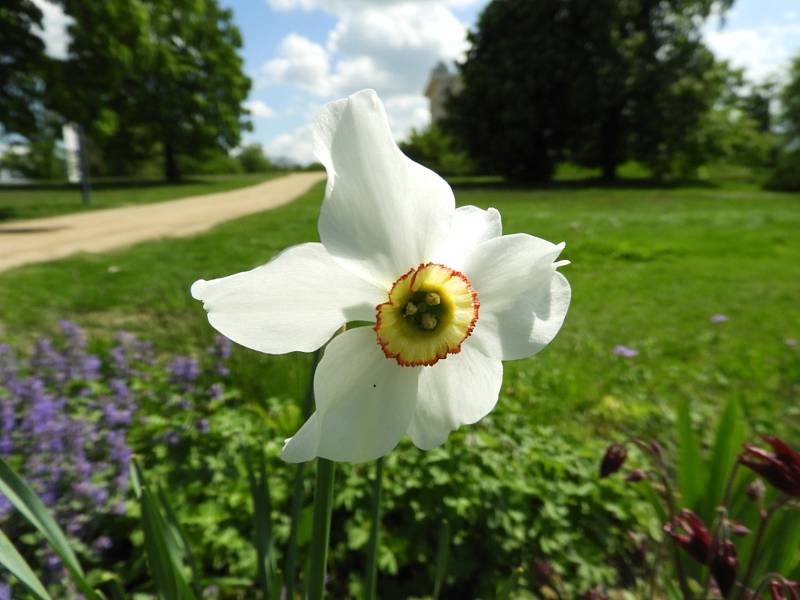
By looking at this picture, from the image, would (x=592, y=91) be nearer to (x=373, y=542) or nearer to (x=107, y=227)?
(x=107, y=227)

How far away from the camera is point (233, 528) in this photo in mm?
1700

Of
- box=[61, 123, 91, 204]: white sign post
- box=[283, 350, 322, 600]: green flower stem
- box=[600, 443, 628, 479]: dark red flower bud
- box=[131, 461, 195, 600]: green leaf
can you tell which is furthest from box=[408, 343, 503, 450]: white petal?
box=[61, 123, 91, 204]: white sign post

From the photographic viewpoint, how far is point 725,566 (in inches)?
39.0

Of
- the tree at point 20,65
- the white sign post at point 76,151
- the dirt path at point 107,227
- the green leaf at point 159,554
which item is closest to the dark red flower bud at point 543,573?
the green leaf at point 159,554

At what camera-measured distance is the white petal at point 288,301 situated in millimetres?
547

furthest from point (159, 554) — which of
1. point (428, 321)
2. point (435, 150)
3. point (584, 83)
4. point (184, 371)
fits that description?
point (435, 150)

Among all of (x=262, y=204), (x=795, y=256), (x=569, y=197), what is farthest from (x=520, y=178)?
(x=795, y=256)

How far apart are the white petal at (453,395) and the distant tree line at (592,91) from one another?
21.9 m

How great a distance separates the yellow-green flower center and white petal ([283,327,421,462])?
0.02 m

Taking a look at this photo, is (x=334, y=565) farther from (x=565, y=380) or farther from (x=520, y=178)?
(x=520, y=178)

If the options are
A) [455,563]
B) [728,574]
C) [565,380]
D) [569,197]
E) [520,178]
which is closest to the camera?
[728,574]

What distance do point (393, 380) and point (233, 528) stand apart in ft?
4.41

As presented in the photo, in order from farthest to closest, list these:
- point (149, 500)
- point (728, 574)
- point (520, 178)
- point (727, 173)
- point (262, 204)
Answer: point (727, 173) < point (520, 178) < point (262, 204) < point (728, 574) < point (149, 500)

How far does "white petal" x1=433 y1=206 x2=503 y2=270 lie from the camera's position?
64 cm
